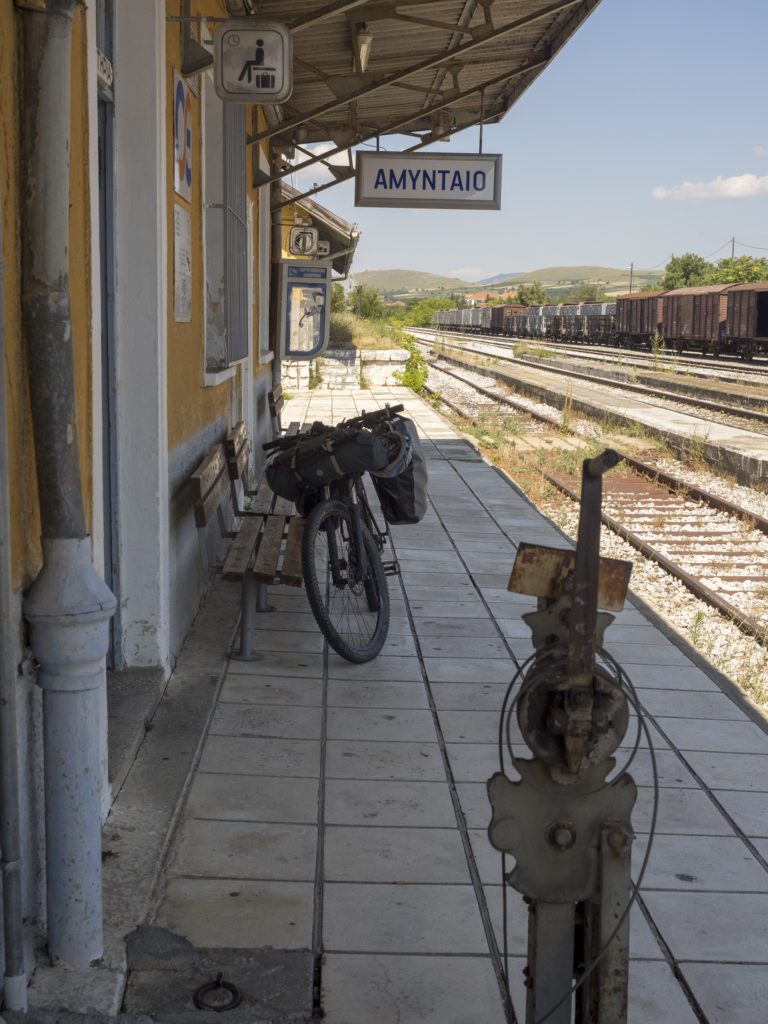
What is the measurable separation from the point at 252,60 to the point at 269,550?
2.31 m

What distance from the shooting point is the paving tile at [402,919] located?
9.94ft

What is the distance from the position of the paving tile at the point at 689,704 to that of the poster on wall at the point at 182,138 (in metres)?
3.13

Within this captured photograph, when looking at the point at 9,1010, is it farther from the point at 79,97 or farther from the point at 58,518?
the point at 79,97

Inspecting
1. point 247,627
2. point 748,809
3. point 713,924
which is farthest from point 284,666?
point 713,924

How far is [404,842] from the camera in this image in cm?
364

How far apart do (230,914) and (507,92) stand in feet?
32.3

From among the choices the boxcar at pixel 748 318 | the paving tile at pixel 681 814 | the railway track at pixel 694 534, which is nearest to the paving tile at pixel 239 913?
the paving tile at pixel 681 814

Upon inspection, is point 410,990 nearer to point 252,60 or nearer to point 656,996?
point 656,996

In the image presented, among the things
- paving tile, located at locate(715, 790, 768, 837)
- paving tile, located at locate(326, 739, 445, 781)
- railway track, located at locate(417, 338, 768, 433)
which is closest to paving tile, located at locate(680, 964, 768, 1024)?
paving tile, located at locate(715, 790, 768, 837)

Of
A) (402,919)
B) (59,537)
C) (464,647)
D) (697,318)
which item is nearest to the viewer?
(59,537)

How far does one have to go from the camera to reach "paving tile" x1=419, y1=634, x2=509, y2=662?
575 centimetres

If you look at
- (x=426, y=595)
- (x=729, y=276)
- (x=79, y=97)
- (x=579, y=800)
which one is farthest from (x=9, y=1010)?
(x=729, y=276)

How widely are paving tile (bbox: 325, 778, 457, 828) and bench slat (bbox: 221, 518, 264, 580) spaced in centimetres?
138

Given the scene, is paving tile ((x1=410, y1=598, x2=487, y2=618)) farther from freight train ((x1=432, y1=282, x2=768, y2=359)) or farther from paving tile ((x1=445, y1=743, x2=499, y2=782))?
freight train ((x1=432, y1=282, x2=768, y2=359))
